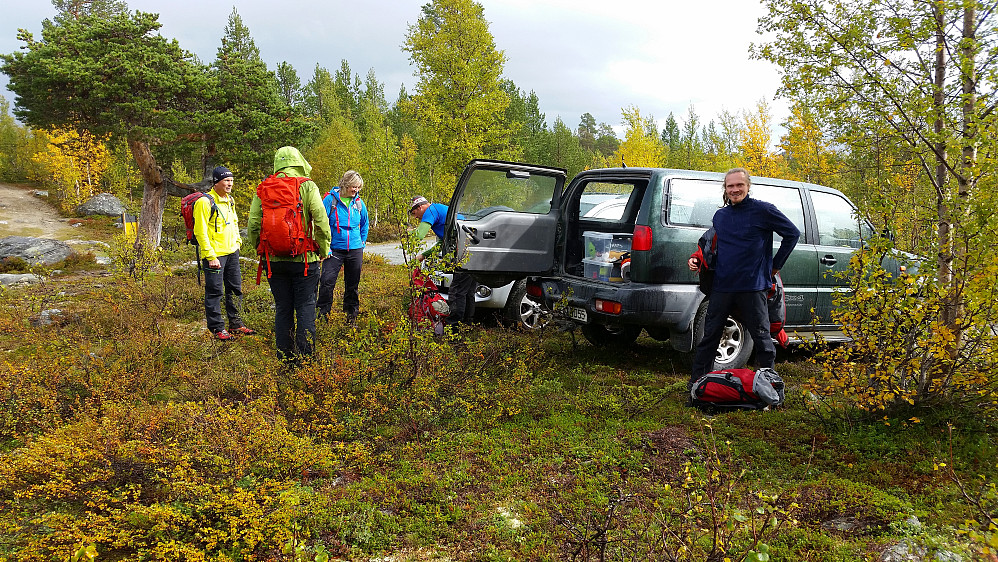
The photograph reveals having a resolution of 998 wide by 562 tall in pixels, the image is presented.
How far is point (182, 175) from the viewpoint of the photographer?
24234mm

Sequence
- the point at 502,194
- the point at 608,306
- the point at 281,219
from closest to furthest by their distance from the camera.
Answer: the point at 281,219
the point at 608,306
the point at 502,194

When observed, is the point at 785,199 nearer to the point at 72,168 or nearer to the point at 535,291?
the point at 535,291

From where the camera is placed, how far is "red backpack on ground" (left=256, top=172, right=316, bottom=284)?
4.52m

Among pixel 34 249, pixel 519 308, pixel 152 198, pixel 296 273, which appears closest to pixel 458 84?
pixel 152 198

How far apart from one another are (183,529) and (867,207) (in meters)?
4.54

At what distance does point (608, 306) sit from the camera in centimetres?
501

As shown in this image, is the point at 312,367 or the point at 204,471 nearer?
the point at 204,471

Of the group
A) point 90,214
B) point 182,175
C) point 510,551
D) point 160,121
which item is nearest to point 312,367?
point 510,551

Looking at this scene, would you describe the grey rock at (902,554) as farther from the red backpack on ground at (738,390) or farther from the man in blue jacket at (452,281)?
the man in blue jacket at (452,281)

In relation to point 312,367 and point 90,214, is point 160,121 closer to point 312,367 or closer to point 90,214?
point 312,367

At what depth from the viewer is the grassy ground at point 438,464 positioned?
8.34 feet

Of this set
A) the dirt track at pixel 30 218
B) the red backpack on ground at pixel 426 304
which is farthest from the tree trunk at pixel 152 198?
the red backpack on ground at pixel 426 304

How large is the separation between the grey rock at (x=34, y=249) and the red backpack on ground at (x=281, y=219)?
12053 mm

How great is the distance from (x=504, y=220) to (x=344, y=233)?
2.00 m
